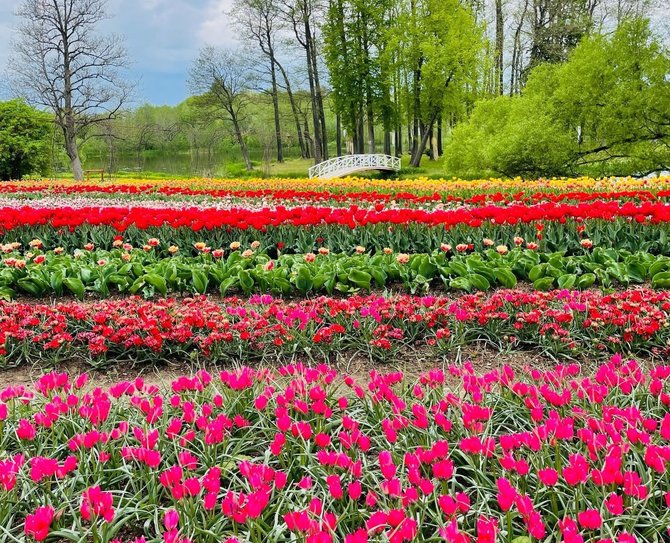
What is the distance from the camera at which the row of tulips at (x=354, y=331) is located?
352cm

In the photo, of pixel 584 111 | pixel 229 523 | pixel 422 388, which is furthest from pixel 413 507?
pixel 584 111

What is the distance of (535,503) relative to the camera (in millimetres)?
1782

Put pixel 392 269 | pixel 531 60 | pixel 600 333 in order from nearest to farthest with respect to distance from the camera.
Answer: pixel 600 333
pixel 392 269
pixel 531 60

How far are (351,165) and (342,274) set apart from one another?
2415 centimetres

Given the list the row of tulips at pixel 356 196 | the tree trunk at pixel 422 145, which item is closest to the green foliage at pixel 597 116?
the row of tulips at pixel 356 196

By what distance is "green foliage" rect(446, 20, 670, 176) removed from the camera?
663 inches

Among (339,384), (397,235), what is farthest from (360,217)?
(339,384)

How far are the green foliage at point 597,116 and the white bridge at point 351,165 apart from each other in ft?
31.9

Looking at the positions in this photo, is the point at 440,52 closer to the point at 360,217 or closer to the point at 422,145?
the point at 422,145

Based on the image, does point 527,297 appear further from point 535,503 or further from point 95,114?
point 95,114

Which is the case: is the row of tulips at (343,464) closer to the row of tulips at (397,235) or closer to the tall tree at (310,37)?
the row of tulips at (397,235)

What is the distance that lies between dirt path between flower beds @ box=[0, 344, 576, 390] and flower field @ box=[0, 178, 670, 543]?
27 millimetres

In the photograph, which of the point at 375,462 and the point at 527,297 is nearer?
the point at 375,462

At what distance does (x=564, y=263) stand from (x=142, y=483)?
455 cm
